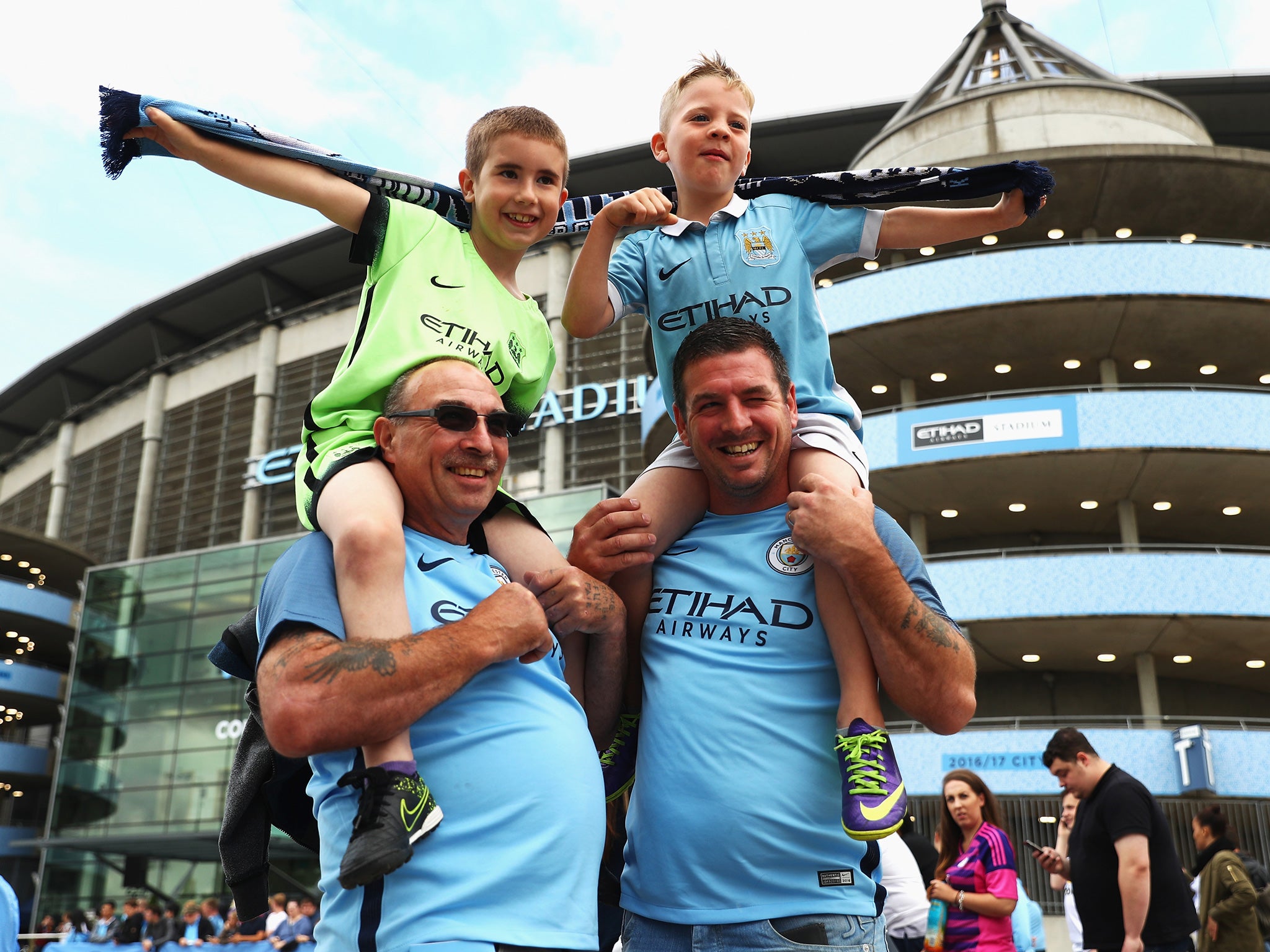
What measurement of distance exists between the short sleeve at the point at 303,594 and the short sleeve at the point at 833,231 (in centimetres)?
205

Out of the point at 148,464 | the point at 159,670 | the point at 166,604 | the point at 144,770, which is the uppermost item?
the point at 148,464

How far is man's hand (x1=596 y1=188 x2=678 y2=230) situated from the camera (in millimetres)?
3148

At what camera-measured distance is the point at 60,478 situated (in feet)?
159

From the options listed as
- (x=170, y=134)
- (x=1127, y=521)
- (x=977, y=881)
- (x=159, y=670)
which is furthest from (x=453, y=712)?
(x=159, y=670)

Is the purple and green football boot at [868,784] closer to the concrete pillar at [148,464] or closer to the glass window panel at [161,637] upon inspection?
the glass window panel at [161,637]

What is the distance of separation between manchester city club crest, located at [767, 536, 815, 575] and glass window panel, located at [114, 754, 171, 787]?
32.6 meters

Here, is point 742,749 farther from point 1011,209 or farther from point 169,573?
point 169,573

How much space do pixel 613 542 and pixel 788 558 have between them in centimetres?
50

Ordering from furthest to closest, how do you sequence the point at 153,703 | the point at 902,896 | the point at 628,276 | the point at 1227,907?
the point at 153,703 → the point at 1227,907 → the point at 902,896 → the point at 628,276

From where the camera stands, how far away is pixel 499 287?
3.37 meters

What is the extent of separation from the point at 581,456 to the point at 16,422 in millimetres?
34603

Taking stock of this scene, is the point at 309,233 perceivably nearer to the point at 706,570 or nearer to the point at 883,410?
the point at 883,410

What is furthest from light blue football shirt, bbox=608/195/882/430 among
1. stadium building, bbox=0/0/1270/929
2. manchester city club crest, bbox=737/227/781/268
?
stadium building, bbox=0/0/1270/929

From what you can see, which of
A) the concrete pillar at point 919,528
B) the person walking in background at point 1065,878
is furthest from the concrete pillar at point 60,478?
the person walking in background at point 1065,878
